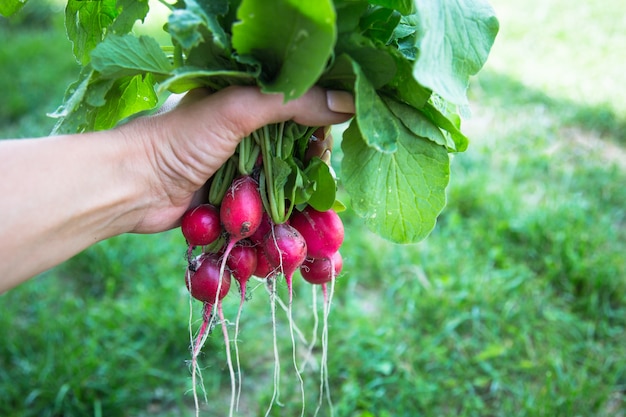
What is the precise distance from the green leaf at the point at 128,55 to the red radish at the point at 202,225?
33 centimetres

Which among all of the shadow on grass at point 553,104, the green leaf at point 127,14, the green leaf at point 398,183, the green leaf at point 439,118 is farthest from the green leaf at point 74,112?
the shadow on grass at point 553,104

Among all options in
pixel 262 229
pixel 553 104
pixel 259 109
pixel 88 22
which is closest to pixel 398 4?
pixel 259 109

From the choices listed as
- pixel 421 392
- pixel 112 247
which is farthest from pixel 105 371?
pixel 421 392

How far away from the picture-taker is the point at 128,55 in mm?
1109

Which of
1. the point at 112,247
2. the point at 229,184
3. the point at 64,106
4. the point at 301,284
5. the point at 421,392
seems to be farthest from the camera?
the point at 112,247

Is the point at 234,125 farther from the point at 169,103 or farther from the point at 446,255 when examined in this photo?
the point at 446,255

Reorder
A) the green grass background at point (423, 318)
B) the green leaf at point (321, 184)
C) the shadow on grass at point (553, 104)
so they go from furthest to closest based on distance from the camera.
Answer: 1. the shadow on grass at point (553, 104)
2. the green grass background at point (423, 318)
3. the green leaf at point (321, 184)

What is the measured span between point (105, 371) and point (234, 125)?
1.45 metres

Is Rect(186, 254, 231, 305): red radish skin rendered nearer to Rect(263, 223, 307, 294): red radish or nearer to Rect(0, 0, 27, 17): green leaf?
Rect(263, 223, 307, 294): red radish

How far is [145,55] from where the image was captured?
1.12 m

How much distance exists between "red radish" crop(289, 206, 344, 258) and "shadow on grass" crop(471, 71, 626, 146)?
2.86 metres

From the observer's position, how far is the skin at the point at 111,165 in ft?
3.82

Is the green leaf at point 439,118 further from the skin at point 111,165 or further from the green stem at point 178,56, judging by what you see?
the green stem at point 178,56

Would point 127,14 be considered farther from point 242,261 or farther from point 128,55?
point 242,261
